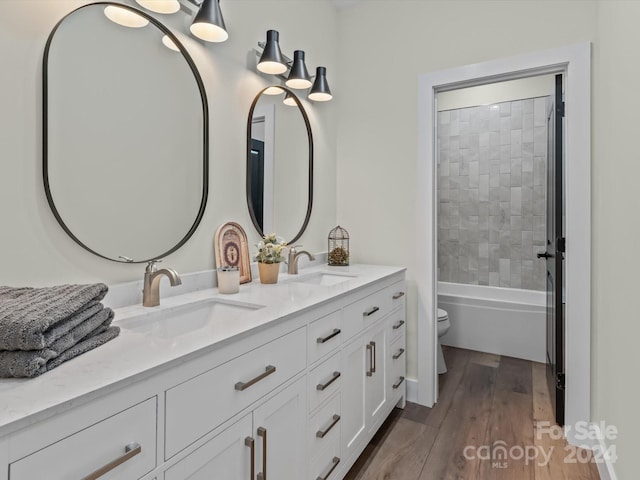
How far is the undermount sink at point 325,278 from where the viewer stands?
206 cm

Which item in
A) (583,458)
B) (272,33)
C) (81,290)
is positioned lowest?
(583,458)

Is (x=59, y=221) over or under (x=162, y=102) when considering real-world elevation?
under

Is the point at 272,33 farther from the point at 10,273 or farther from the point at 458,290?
the point at 458,290

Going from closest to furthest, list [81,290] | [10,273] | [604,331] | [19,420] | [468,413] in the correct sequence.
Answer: [19,420], [81,290], [10,273], [604,331], [468,413]

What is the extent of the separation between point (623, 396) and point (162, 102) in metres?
2.07

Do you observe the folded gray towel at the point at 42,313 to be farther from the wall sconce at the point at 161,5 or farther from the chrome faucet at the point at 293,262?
the chrome faucet at the point at 293,262

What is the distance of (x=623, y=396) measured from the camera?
139 cm

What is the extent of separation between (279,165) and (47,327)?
154cm

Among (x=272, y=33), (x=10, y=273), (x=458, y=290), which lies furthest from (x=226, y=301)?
(x=458, y=290)

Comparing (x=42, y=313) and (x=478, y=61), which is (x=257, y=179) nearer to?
(x=42, y=313)

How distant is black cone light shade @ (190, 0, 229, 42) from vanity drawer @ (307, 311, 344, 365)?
122 centimetres

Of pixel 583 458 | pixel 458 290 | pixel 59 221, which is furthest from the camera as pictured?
pixel 458 290

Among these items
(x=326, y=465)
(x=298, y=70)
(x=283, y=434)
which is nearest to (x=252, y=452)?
(x=283, y=434)

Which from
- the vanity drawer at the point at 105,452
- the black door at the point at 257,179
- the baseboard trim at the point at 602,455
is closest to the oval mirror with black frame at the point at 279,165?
the black door at the point at 257,179
